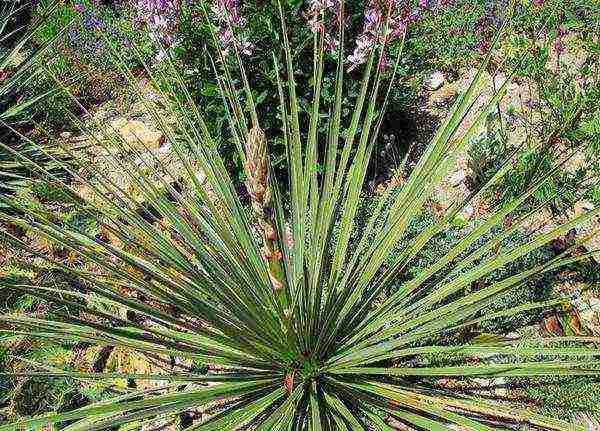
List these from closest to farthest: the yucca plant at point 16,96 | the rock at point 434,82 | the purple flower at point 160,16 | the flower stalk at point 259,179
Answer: the flower stalk at point 259,179, the purple flower at point 160,16, the yucca plant at point 16,96, the rock at point 434,82

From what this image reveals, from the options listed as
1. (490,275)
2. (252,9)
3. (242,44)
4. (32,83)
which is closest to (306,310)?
(490,275)

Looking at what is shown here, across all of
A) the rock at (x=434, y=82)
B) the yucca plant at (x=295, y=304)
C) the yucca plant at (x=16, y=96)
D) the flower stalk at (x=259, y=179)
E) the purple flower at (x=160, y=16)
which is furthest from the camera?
the rock at (x=434, y=82)

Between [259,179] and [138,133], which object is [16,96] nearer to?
[138,133]

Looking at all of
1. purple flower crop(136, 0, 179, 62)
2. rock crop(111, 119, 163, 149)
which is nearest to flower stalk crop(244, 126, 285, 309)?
purple flower crop(136, 0, 179, 62)

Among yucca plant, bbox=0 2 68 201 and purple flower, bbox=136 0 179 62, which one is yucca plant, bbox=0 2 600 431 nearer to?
purple flower, bbox=136 0 179 62

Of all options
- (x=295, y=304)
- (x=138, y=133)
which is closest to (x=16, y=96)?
(x=138, y=133)

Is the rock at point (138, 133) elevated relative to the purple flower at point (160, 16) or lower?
lower

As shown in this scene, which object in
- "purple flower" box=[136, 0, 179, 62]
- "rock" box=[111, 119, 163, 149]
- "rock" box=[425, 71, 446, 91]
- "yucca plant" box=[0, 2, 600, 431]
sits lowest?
"yucca plant" box=[0, 2, 600, 431]

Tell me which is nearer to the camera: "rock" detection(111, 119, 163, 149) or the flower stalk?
the flower stalk

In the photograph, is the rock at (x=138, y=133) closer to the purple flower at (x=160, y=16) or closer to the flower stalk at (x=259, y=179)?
the purple flower at (x=160, y=16)

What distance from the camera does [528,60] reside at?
3967 mm

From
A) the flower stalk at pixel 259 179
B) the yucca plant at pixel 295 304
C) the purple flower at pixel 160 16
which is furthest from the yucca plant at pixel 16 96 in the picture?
the flower stalk at pixel 259 179

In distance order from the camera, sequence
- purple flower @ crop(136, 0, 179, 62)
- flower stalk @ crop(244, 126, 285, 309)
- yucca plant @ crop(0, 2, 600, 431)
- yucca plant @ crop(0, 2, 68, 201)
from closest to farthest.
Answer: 1. flower stalk @ crop(244, 126, 285, 309)
2. yucca plant @ crop(0, 2, 600, 431)
3. purple flower @ crop(136, 0, 179, 62)
4. yucca plant @ crop(0, 2, 68, 201)

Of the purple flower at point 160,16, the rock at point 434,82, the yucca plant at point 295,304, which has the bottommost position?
the yucca plant at point 295,304
